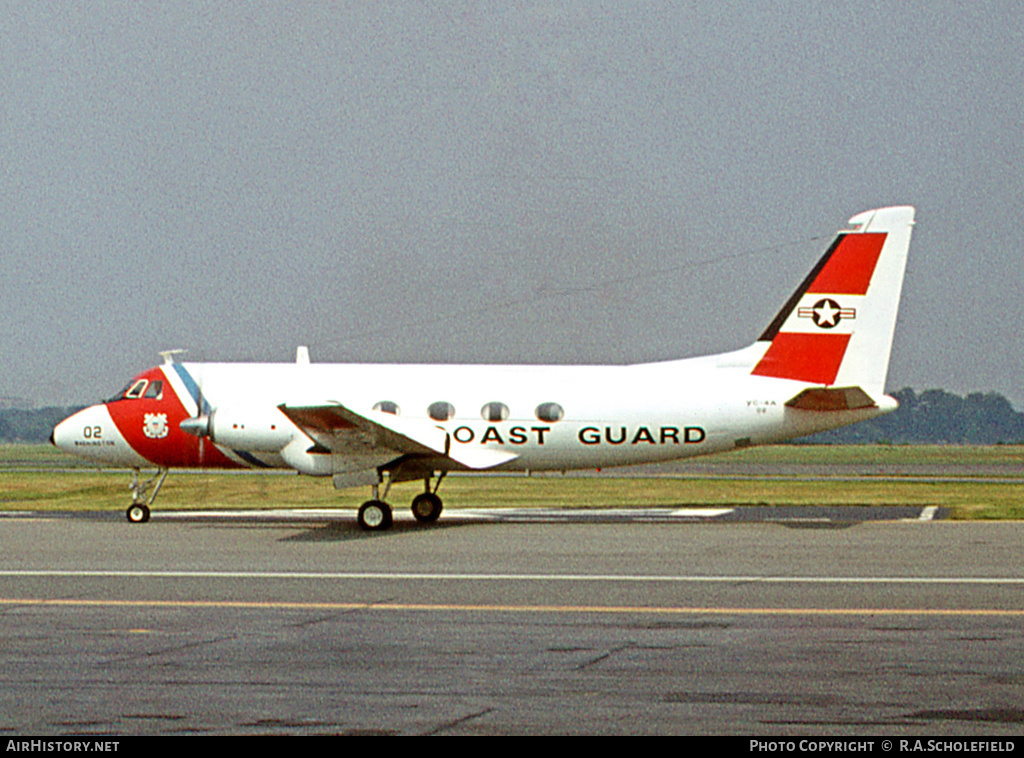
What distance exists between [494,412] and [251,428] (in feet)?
18.2

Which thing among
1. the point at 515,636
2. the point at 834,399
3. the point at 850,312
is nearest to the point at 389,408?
Answer: the point at 834,399

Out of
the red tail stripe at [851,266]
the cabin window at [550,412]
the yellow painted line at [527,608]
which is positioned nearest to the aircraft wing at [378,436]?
the cabin window at [550,412]

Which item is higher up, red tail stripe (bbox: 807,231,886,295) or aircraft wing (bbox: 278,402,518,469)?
red tail stripe (bbox: 807,231,886,295)

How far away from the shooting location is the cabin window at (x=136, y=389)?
2742 centimetres

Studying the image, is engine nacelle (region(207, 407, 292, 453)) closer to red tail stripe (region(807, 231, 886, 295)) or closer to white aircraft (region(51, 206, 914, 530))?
white aircraft (region(51, 206, 914, 530))

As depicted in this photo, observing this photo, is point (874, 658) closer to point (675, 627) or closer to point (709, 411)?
point (675, 627)

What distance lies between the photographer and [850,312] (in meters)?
25.9

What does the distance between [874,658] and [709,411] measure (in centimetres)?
1612

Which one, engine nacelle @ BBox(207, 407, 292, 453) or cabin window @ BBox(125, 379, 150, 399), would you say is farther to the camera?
cabin window @ BBox(125, 379, 150, 399)

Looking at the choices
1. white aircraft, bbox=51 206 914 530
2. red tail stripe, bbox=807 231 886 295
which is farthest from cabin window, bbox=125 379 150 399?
red tail stripe, bbox=807 231 886 295

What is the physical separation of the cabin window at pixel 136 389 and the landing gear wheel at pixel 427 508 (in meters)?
7.19

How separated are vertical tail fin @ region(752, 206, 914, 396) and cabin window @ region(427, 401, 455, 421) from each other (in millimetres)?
7100

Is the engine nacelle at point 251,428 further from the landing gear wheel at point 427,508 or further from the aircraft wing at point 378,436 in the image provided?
the landing gear wheel at point 427,508

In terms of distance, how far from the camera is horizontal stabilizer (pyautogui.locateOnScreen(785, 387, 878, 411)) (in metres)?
24.8
